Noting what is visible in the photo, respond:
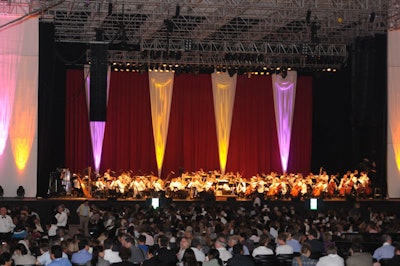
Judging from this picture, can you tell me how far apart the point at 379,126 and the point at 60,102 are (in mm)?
11137

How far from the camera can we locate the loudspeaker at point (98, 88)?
76.1 feet

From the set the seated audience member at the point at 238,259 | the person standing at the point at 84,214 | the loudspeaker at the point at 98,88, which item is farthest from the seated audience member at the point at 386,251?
the loudspeaker at the point at 98,88

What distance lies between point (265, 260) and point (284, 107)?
20974 millimetres

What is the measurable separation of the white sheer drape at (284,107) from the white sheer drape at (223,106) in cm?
166

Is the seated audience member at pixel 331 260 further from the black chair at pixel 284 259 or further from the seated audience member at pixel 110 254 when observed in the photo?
the seated audience member at pixel 110 254

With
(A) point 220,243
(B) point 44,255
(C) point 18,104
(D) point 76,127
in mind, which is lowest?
(B) point 44,255

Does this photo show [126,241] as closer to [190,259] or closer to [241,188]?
[190,259]

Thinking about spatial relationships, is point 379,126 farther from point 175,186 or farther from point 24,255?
point 24,255

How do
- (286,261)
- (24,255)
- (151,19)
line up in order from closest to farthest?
(24,255), (286,261), (151,19)

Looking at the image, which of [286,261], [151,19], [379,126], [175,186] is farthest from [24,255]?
[379,126]

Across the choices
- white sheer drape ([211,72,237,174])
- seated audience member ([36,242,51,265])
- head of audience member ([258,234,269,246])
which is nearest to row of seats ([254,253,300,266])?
head of audience member ([258,234,269,246])

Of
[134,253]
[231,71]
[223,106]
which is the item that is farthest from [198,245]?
[223,106]

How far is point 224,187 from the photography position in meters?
29.7

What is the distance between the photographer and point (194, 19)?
27.5 metres
